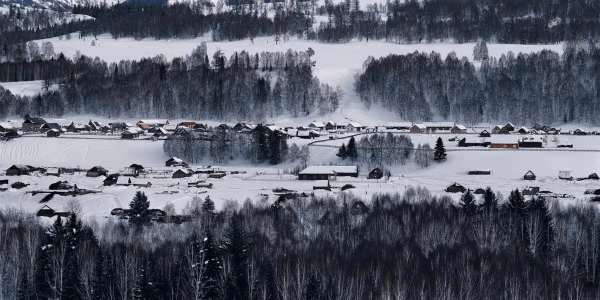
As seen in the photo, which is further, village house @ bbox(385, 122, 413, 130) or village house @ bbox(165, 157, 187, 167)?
village house @ bbox(385, 122, 413, 130)

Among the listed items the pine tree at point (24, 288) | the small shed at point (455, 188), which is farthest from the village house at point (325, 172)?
the pine tree at point (24, 288)

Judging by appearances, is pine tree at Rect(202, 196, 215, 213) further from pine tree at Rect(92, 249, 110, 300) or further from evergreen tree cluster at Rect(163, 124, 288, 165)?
evergreen tree cluster at Rect(163, 124, 288, 165)

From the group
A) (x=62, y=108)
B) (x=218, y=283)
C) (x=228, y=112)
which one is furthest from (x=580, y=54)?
(x=218, y=283)

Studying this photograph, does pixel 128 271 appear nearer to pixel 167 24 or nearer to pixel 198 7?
pixel 167 24

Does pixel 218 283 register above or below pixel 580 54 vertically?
below

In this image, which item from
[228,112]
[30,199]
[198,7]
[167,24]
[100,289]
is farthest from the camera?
[198,7]

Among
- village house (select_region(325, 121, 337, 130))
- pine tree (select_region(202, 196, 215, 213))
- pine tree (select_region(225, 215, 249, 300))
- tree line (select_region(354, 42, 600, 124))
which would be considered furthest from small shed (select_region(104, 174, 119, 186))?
tree line (select_region(354, 42, 600, 124))
